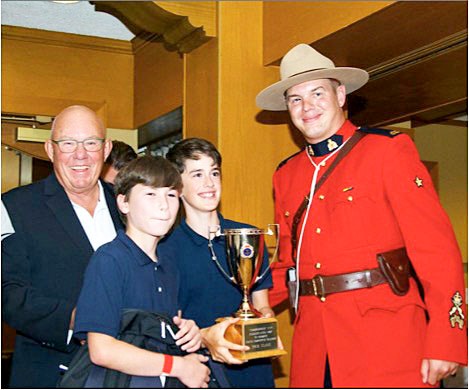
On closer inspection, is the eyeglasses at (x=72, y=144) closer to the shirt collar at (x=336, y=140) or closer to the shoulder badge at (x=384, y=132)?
the shirt collar at (x=336, y=140)

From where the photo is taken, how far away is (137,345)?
70.7 inches

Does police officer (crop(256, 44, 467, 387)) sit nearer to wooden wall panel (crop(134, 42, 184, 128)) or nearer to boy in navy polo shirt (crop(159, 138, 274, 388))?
boy in navy polo shirt (crop(159, 138, 274, 388))

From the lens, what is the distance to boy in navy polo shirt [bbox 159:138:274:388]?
2.21 metres

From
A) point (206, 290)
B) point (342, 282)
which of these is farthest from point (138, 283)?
point (342, 282)

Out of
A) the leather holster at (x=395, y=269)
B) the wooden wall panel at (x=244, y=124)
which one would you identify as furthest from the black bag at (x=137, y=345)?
the wooden wall panel at (x=244, y=124)

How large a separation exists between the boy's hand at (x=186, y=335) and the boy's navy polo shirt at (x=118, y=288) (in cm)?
6

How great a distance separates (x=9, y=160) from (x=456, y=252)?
3.92 m

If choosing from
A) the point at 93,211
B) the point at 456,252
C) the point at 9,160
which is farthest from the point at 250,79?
the point at 9,160

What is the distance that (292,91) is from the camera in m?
2.47

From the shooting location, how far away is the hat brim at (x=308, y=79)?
2418 millimetres

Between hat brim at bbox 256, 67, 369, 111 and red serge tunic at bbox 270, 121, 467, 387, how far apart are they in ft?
0.94

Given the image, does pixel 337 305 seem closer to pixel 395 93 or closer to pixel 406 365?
pixel 406 365

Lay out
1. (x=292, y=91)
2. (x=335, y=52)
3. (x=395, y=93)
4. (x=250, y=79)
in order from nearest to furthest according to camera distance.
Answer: (x=292, y=91), (x=335, y=52), (x=250, y=79), (x=395, y=93)

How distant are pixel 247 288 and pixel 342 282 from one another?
347 millimetres
